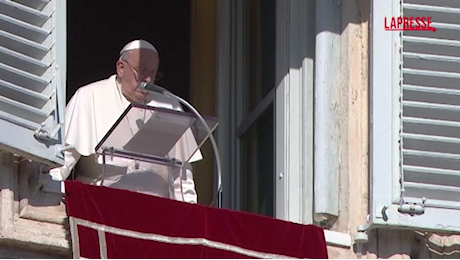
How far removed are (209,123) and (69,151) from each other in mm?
708

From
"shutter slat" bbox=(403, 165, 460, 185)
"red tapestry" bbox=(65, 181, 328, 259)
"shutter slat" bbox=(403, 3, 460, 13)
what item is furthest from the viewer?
"shutter slat" bbox=(403, 3, 460, 13)

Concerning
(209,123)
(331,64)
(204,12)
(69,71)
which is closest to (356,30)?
(331,64)

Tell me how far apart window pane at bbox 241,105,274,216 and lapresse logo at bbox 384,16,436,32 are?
2.55ft

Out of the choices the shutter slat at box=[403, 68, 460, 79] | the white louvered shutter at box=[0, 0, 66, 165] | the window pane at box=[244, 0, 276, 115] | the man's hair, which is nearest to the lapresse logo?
the shutter slat at box=[403, 68, 460, 79]

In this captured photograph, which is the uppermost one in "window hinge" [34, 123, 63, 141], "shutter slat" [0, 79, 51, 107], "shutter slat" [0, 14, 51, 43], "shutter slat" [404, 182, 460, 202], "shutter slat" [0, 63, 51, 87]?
"shutter slat" [0, 14, 51, 43]

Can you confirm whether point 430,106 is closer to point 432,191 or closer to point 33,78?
point 432,191

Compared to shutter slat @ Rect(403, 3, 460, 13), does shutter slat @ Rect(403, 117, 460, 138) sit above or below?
below

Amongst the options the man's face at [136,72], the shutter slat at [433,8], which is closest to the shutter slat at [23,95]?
the man's face at [136,72]

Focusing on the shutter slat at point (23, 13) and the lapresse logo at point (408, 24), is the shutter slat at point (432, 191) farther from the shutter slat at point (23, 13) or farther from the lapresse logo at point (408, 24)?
the shutter slat at point (23, 13)

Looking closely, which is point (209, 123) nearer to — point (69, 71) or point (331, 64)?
point (331, 64)

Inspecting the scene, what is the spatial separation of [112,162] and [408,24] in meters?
1.32

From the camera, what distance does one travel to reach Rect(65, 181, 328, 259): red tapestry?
8688mm

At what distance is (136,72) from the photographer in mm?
9922

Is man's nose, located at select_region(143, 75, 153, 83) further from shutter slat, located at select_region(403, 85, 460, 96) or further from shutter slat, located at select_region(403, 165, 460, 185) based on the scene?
shutter slat, located at select_region(403, 165, 460, 185)
